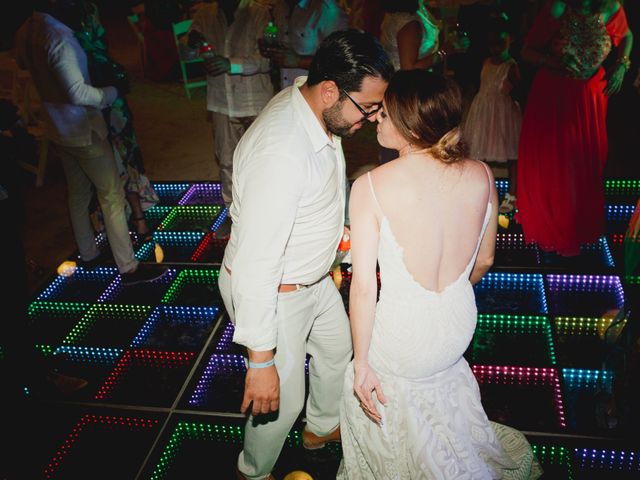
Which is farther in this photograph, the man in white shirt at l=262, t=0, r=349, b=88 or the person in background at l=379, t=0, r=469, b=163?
the man in white shirt at l=262, t=0, r=349, b=88

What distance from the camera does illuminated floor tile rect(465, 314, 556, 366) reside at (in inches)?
116

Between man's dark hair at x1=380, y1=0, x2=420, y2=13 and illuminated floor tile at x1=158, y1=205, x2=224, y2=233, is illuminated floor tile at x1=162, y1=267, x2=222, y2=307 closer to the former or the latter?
illuminated floor tile at x1=158, y1=205, x2=224, y2=233

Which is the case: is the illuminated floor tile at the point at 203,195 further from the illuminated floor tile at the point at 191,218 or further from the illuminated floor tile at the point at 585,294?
the illuminated floor tile at the point at 585,294

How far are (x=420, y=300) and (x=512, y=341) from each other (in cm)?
159

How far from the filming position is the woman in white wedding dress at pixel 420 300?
1.67 meters

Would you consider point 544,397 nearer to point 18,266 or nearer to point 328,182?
point 328,182

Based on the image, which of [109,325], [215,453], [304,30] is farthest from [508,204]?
[109,325]

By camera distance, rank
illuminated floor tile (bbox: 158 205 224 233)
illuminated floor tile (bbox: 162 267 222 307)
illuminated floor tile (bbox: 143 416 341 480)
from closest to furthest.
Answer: illuminated floor tile (bbox: 143 416 341 480)
illuminated floor tile (bbox: 162 267 222 307)
illuminated floor tile (bbox: 158 205 224 233)

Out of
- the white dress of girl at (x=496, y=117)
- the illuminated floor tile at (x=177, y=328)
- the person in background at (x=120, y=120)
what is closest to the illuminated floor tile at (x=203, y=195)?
the person in background at (x=120, y=120)

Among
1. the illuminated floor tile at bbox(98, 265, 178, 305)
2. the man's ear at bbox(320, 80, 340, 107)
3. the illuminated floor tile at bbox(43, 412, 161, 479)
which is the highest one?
the man's ear at bbox(320, 80, 340, 107)

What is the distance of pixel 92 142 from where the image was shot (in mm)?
3355

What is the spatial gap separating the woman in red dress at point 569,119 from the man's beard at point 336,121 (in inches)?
82.5

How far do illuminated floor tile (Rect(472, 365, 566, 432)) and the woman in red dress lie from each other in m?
1.17

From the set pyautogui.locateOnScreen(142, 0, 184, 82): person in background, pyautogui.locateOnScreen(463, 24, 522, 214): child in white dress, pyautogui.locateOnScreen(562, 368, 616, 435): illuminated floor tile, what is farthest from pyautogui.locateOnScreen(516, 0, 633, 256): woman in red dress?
pyautogui.locateOnScreen(142, 0, 184, 82): person in background
